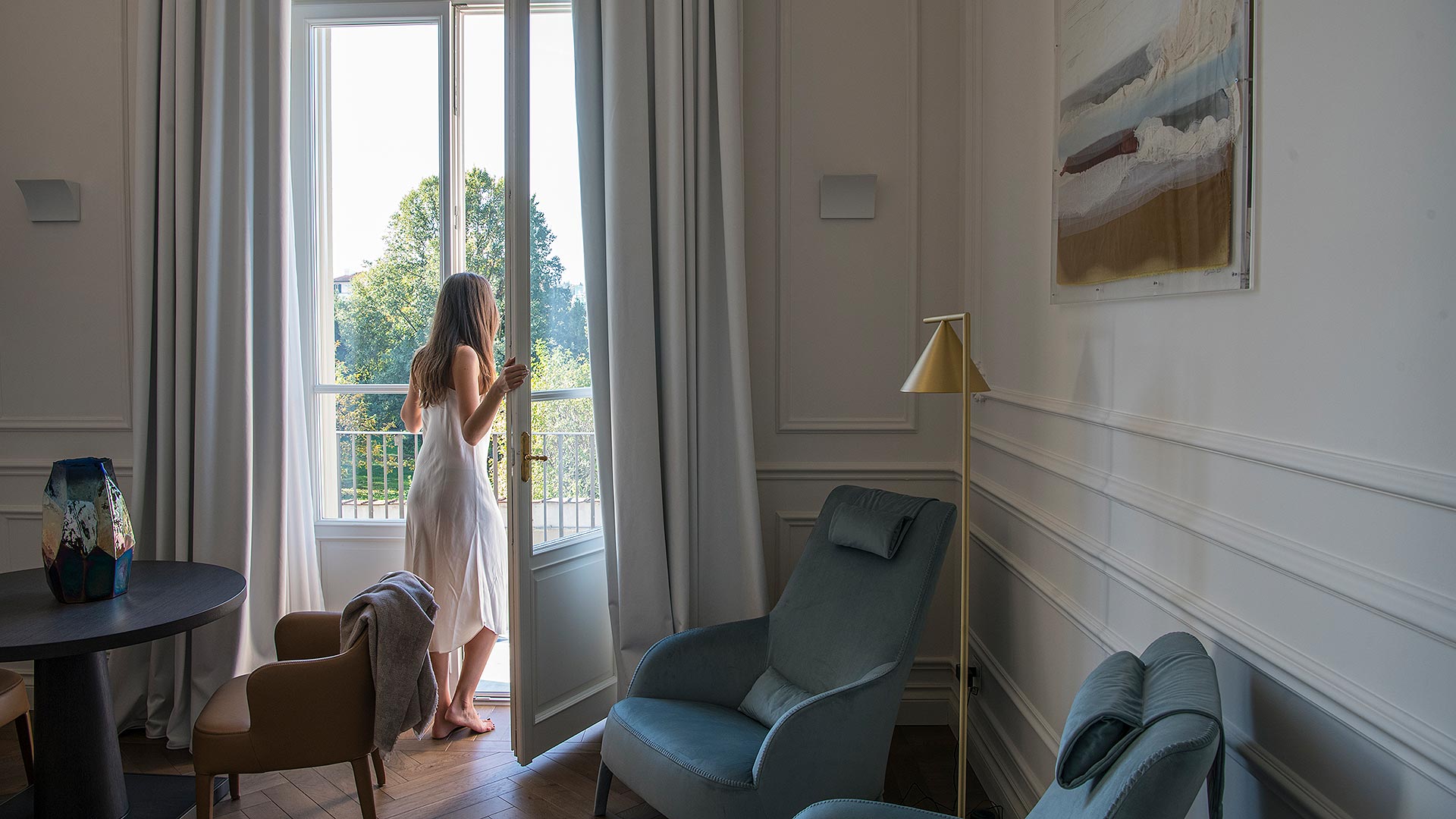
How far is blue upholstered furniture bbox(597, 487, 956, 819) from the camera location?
83.9 inches

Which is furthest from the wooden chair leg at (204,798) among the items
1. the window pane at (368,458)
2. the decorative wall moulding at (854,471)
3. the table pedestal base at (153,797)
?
the decorative wall moulding at (854,471)

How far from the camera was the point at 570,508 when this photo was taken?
311cm

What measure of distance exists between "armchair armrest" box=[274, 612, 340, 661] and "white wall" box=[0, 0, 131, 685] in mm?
1281

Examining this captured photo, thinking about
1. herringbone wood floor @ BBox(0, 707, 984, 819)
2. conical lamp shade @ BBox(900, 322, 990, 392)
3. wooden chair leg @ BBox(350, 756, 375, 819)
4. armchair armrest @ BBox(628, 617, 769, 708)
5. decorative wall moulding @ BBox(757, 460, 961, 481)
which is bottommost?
herringbone wood floor @ BBox(0, 707, 984, 819)

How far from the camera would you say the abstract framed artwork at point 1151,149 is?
141cm

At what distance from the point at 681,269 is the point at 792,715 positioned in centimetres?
154

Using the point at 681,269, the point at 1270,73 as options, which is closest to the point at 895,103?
the point at 681,269

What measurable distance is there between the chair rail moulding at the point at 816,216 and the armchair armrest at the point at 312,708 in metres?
1.63

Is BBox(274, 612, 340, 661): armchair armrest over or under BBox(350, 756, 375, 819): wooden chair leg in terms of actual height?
over

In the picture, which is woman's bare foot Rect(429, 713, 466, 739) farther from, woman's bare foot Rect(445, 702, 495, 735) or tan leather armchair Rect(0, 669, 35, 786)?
tan leather armchair Rect(0, 669, 35, 786)

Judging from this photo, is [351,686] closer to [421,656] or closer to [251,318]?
[421,656]

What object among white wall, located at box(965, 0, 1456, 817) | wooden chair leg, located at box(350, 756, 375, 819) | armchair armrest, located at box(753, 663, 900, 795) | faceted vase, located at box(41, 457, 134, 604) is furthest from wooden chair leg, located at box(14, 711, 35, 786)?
white wall, located at box(965, 0, 1456, 817)

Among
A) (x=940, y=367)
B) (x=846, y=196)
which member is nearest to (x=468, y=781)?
(x=940, y=367)

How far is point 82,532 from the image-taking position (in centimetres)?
223
